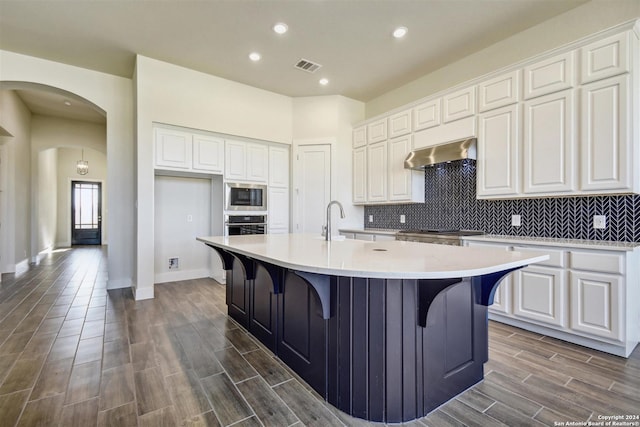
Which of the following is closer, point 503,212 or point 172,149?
point 503,212

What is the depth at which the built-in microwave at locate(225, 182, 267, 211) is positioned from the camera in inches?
183

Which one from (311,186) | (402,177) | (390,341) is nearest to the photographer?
(390,341)

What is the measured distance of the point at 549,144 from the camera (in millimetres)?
2779

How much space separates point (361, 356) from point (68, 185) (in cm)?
1203

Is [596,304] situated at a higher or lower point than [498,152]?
lower

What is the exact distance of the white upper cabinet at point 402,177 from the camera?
4203 mm

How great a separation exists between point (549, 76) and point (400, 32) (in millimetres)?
1543

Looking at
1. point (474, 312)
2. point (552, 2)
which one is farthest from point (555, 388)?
point (552, 2)

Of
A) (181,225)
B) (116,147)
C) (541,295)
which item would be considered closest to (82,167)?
(116,147)

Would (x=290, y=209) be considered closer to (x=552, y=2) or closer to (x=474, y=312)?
(x=474, y=312)

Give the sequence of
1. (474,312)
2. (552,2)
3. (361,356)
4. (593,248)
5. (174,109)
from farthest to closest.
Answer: (174,109)
(552,2)
(593,248)
(474,312)
(361,356)

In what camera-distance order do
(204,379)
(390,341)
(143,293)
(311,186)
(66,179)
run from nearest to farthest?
(390,341) → (204,379) → (143,293) → (311,186) → (66,179)

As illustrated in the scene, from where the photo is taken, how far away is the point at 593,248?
2.36 metres

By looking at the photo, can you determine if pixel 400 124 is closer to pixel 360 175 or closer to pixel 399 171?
pixel 399 171
